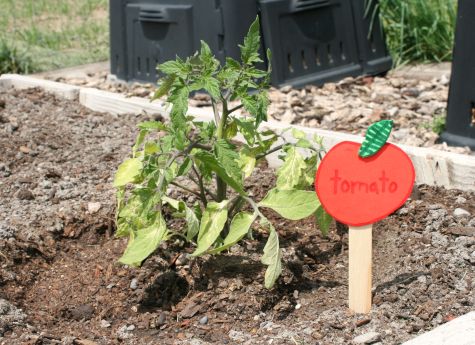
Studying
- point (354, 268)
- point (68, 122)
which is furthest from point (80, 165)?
point (354, 268)

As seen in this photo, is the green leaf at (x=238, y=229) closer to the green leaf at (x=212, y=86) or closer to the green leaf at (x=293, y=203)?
the green leaf at (x=293, y=203)

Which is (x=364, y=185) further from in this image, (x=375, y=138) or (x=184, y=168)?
(x=184, y=168)

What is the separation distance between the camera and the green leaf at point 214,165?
2330 mm

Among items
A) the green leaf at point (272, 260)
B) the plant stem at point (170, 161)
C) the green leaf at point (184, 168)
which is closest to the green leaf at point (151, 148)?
the plant stem at point (170, 161)

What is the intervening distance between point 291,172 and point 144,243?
1.62ft

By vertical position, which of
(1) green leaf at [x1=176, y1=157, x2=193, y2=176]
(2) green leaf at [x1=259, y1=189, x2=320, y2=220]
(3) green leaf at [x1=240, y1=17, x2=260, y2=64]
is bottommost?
(2) green leaf at [x1=259, y1=189, x2=320, y2=220]

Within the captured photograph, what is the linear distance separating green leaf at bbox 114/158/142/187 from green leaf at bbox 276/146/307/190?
42 cm

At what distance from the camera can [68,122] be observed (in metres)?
4.18

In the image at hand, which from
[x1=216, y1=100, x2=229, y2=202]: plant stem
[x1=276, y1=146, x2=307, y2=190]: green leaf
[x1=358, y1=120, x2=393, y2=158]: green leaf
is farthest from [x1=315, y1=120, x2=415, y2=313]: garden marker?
[x1=216, y1=100, x2=229, y2=202]: plant stem

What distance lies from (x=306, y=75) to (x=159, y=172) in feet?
8.91

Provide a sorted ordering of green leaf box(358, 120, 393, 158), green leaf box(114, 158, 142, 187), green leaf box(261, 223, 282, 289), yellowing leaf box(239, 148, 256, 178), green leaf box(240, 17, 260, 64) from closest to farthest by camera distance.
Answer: green leaf box(358, 120, 393, 158)
green leaf box(261, 223, 282, 289)
green leaf box(240, 17, 260, 64)
green leaf box(114, 158, 142, 187)
yellowing leaf box(239, 148, 256, 178)

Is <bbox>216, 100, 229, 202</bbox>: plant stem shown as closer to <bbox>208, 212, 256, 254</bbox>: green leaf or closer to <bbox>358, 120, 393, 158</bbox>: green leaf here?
<bbox>208, 212, 256, 254</bbox>: green leaf

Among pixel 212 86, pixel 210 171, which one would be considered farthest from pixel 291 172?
pixel 212 86

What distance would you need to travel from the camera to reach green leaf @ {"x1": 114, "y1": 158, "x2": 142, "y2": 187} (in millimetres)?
2545
